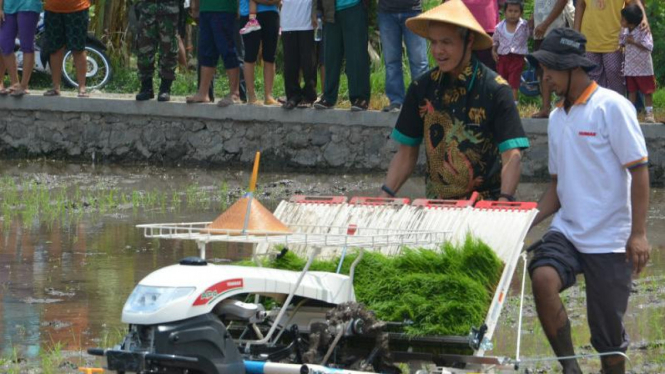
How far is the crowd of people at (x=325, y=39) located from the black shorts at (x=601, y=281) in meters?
6.85

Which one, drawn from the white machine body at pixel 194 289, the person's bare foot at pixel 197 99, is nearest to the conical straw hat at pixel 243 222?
the white machine body at pixel 194 289

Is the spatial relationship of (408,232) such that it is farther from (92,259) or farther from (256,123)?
(256,123)

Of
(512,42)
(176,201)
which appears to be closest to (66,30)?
(176,201)

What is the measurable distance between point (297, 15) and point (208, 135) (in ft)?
6.31

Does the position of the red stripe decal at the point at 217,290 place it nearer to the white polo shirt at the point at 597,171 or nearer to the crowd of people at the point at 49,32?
the white polo shirt at the point at 597,171

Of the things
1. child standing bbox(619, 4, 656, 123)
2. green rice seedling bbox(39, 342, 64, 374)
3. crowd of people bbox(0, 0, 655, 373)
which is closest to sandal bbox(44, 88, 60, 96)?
child standing bbox(619, 4, 656, 123)

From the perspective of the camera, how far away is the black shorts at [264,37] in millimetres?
13578

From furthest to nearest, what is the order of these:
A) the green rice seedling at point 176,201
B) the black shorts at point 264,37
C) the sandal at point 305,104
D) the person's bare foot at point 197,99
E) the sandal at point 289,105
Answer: the person's bare foot at point 197,99, the sandal at point 305,104, the sandal at point 289,105, the black shorts at point 264,37, the green rice seedling at point 176,201

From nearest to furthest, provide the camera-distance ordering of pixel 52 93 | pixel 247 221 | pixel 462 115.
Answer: pixel 247 221
pixel 462 115
pixel 52 93

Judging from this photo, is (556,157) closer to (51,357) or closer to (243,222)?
(243,222)

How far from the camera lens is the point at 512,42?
43.0 ft

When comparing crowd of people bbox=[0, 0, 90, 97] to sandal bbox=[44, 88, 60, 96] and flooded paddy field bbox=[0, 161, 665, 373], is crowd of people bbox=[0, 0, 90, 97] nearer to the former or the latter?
sandal bbox=[44, 88, 60, 96]

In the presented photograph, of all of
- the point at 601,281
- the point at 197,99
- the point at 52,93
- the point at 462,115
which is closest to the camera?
the point at 601,281

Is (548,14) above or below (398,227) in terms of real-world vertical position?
below
